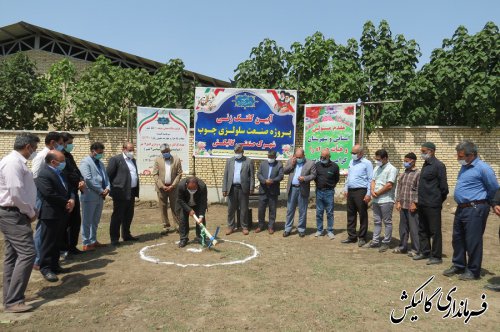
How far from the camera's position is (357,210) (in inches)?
335

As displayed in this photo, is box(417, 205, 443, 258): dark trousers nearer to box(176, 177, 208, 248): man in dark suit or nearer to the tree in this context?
box(176, 177, 208, 248): man in dark suit

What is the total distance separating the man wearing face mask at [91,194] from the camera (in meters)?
7.62

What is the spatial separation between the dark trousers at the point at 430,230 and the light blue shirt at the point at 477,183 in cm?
86

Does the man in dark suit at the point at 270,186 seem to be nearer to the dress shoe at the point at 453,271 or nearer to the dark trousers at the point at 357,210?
the dark trousers at the point at 357,210

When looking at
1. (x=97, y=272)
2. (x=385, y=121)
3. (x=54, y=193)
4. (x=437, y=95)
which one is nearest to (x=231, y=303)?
(x=97, y=272)

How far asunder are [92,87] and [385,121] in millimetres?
10536

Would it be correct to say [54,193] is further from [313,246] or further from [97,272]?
[313,246]

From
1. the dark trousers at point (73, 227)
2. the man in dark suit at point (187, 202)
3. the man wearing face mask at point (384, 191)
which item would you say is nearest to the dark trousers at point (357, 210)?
the man wearing face mask at point (384, 191)

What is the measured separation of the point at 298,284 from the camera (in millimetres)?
5922

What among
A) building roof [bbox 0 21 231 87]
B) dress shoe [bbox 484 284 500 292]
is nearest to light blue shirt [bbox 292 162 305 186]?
dress shoe [bbox 484 284 500 292]

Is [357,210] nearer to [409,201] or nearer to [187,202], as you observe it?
[409,201]

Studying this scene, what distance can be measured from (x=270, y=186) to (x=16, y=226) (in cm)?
556

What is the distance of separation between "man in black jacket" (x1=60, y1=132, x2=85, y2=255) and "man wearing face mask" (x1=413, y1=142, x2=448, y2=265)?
5.90m

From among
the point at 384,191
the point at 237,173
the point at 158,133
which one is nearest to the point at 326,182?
the point at 384,191
